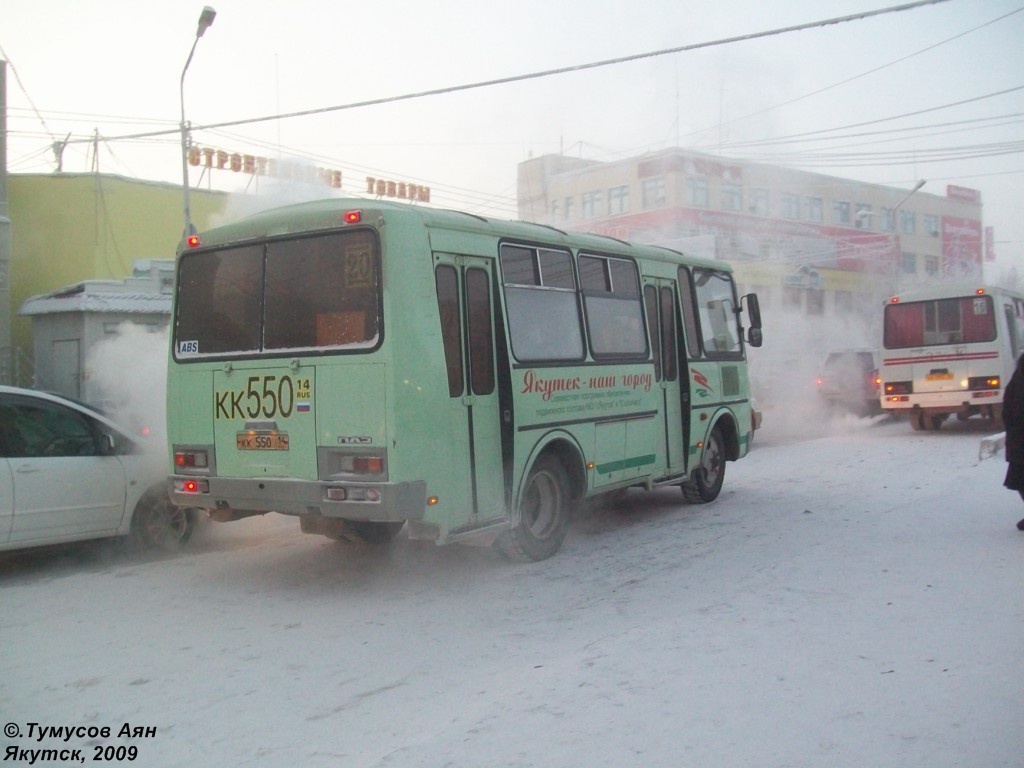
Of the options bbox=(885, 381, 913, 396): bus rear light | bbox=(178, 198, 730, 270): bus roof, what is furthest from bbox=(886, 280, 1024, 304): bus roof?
bbox=(178, 198, 730, 270): bus roof

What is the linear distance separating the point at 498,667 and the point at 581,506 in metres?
5.47

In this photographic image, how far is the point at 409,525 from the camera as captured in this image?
6656mm

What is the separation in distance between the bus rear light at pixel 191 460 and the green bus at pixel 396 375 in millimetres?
15

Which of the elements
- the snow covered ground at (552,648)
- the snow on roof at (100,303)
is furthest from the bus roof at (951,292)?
the snow on roof at (100,303)

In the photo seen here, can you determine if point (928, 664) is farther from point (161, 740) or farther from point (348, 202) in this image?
point (348, 202)

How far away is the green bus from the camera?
6371 mm

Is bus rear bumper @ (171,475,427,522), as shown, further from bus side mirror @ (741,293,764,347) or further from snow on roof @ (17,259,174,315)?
snow on roof @ (17,259,174,315)

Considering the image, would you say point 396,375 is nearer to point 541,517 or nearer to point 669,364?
point 541,517

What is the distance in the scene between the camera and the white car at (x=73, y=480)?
720cm

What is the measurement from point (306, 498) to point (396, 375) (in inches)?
43.1

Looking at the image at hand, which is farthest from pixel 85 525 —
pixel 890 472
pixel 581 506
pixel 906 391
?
pixel 906 391

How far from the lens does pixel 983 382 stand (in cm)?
1770

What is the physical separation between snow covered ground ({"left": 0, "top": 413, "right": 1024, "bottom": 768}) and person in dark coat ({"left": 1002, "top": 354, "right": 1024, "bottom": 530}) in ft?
1.65

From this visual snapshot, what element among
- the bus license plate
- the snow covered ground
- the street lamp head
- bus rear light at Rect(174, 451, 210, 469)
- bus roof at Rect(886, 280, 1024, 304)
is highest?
the street lamp head
